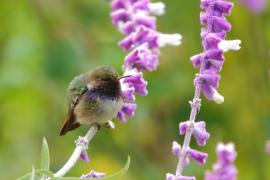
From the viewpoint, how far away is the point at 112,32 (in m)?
7.39

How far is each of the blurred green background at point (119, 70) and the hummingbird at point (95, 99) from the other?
269 centimetres


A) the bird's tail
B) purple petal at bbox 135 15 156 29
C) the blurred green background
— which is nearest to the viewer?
purple petal at bbox 135 15 156 29

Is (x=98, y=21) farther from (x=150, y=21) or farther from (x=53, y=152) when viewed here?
(x=150, y=21)

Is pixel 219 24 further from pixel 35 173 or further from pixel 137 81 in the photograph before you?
pixel 35 173

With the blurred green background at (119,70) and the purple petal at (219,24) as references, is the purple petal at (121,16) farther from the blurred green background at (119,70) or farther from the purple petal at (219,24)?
the blurred green background at (119,70)

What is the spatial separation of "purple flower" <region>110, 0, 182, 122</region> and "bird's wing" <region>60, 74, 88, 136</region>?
1.00 feet

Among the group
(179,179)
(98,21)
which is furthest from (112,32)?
(179,179)

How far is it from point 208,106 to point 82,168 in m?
1.24

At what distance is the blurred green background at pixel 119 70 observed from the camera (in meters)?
6.62

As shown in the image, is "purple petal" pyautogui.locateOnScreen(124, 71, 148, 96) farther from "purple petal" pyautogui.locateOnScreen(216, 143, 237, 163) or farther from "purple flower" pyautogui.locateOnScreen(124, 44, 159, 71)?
"purple petal" pyautogui.locateOnScreen(216, 143, 237, 163)

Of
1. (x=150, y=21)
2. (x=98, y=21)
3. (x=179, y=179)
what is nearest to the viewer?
(x=179, y=179)

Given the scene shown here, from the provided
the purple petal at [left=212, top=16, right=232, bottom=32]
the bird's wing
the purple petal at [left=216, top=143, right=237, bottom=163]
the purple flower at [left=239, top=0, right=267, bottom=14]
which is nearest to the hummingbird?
the bird's wing

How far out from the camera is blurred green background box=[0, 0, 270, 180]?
261 inches

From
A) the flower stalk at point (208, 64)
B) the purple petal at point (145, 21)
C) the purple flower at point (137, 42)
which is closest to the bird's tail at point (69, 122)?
the purple flower at point (137, 42)
